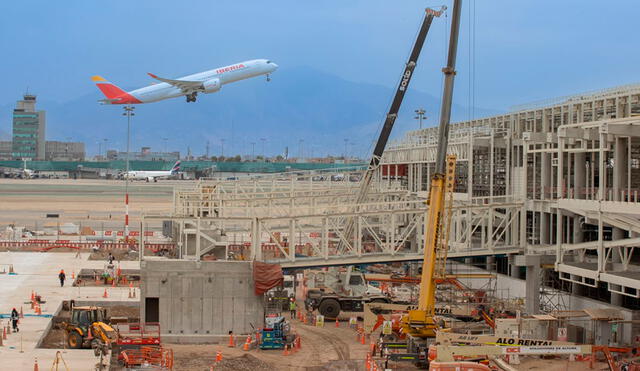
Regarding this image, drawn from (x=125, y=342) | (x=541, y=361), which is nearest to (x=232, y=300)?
(x=125, y=342)

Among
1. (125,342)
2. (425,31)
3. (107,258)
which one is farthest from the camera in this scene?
(107,258)

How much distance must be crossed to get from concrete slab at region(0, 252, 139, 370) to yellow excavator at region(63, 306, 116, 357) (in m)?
0.59

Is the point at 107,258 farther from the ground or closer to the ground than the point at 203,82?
closer to the ground

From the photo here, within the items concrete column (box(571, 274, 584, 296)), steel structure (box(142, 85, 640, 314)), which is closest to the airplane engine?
steel structure (box(142, 85, 640, 314))

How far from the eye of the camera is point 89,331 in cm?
3472

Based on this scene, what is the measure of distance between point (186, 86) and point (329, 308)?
72000mm

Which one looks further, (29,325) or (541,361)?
(29,325)

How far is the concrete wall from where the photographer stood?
3850 cm

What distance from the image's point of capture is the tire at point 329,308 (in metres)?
43.0

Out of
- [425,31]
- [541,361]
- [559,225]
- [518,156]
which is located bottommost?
[541,361]

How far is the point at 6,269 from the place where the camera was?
193 ft

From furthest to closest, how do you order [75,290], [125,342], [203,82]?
[203,82] → [75,290] → [125,342]

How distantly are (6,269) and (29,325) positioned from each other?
71.1ft

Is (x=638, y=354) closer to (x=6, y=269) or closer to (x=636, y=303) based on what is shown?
(x=636, y=303)
